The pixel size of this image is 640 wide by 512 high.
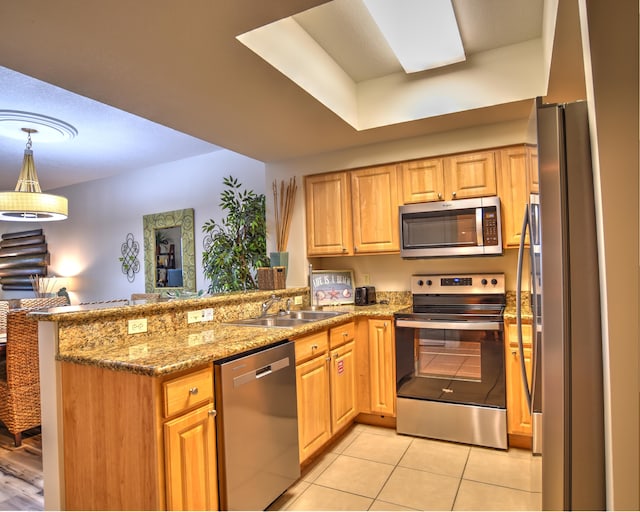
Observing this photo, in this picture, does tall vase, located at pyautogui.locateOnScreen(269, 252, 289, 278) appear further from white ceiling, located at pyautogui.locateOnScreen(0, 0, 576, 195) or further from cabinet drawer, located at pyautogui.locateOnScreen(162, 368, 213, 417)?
cabinet drawer, located at pyautogui.locateOnScreen(162, 368, 213, 417)

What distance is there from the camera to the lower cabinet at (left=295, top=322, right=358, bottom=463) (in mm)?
2316

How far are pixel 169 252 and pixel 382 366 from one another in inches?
136

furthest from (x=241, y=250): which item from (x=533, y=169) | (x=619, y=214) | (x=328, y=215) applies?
(x=619, y=214)

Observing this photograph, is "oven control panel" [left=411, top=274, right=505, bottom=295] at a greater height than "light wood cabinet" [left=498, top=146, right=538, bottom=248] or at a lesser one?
lesser

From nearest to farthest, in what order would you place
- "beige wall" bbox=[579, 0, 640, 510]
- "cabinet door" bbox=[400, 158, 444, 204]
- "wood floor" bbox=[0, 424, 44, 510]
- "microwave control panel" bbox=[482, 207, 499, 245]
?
"beige wall" bbox=[579, 0, 640, 510] → "wood floor" bbox=[0, 424, 44, 510] → "microwave control panel" bbox=[482, 207, 499, 245] → "cabinet door" bbox=[400, 158, 444, 204]

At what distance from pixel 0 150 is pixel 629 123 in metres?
5.55

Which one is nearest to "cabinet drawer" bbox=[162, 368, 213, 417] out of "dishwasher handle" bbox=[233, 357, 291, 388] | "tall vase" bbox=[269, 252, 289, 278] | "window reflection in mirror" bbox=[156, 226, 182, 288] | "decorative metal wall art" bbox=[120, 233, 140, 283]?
"dishwasher handle" bbox=[233, 357, 291, 388]

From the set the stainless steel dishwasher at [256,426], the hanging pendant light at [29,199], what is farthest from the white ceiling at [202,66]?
the stainless steel dishwasher at [256,426]

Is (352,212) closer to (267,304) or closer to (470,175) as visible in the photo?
(470,175)

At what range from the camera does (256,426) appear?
186cm

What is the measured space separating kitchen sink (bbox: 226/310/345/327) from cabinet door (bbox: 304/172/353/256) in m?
0.64

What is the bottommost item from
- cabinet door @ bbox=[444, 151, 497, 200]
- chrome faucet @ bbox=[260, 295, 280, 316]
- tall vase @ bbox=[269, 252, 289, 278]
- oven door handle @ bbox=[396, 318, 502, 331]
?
oven door handle @ bbox=[396, 318, 502, 331]

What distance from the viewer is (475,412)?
2631 millimetres

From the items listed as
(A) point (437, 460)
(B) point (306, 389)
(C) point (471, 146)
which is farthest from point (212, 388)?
(C) point (471, 146)
